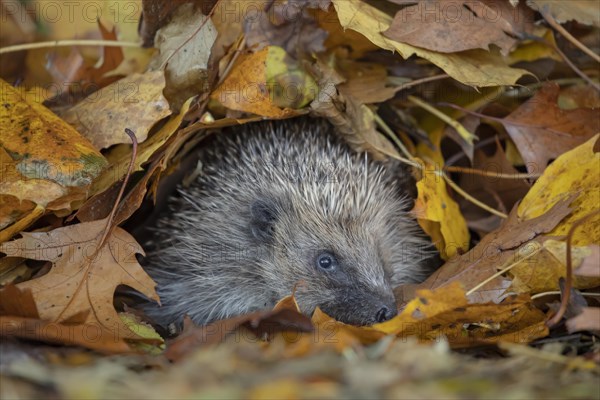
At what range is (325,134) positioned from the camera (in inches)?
115

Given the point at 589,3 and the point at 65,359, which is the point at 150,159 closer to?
the point at 65,359

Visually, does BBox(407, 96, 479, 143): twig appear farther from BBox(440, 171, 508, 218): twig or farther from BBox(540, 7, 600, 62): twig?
BBox(540, 7, 600, 62): twig

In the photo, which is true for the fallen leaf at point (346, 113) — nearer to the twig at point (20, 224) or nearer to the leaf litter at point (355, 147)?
the leaf litter at point (355, 147)

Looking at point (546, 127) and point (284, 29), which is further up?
point (284, 29)

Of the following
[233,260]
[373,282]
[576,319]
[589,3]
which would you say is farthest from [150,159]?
[589,3]

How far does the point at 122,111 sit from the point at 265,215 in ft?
2.26

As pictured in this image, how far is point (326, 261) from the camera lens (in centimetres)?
267

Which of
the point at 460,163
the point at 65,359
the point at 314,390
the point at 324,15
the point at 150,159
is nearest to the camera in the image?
the point at 314,390

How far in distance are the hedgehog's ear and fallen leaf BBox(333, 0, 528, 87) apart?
29.7 inches

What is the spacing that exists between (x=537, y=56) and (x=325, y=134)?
97 cm

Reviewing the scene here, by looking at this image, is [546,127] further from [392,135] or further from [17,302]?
[17,302]

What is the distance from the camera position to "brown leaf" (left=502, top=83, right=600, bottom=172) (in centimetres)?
285

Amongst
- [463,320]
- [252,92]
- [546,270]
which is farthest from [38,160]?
[546,270]

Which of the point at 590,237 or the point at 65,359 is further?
the point at 590,237
